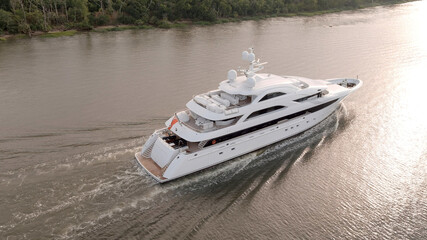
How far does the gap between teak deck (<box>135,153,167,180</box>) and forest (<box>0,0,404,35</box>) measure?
29872 mm

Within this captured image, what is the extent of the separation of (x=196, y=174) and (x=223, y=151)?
1416mm

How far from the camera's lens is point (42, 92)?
20.7 m

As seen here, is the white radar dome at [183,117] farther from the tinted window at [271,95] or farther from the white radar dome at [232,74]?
the tinted window at [271,95]

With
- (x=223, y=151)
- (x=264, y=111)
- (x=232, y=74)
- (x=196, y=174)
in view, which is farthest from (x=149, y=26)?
(x=196, y=174)

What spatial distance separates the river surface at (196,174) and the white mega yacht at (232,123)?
54 cm

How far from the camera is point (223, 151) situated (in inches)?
539

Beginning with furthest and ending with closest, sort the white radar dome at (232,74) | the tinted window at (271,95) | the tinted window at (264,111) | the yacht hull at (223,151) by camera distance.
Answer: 1. the white radar dome at (232,74)
2. the tinted window at (271,95)
3. the tinted window at (264,111)
4. the yacht hull at (223,151)

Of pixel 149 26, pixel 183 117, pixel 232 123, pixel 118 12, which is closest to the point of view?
pixel 232 123

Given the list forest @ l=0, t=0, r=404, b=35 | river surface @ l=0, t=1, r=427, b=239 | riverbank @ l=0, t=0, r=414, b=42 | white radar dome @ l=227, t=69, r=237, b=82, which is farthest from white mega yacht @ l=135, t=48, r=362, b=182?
forest @ l=0, t=0, r=404, b=35

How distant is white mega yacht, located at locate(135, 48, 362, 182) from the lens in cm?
1320

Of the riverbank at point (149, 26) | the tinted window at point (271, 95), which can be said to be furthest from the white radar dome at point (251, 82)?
the riverbank at point (149, 26)

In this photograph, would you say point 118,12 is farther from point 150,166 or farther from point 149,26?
point 150,166

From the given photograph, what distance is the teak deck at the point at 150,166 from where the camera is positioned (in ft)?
41.9

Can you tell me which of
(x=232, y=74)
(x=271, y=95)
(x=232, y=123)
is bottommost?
(x=232, y=123)
